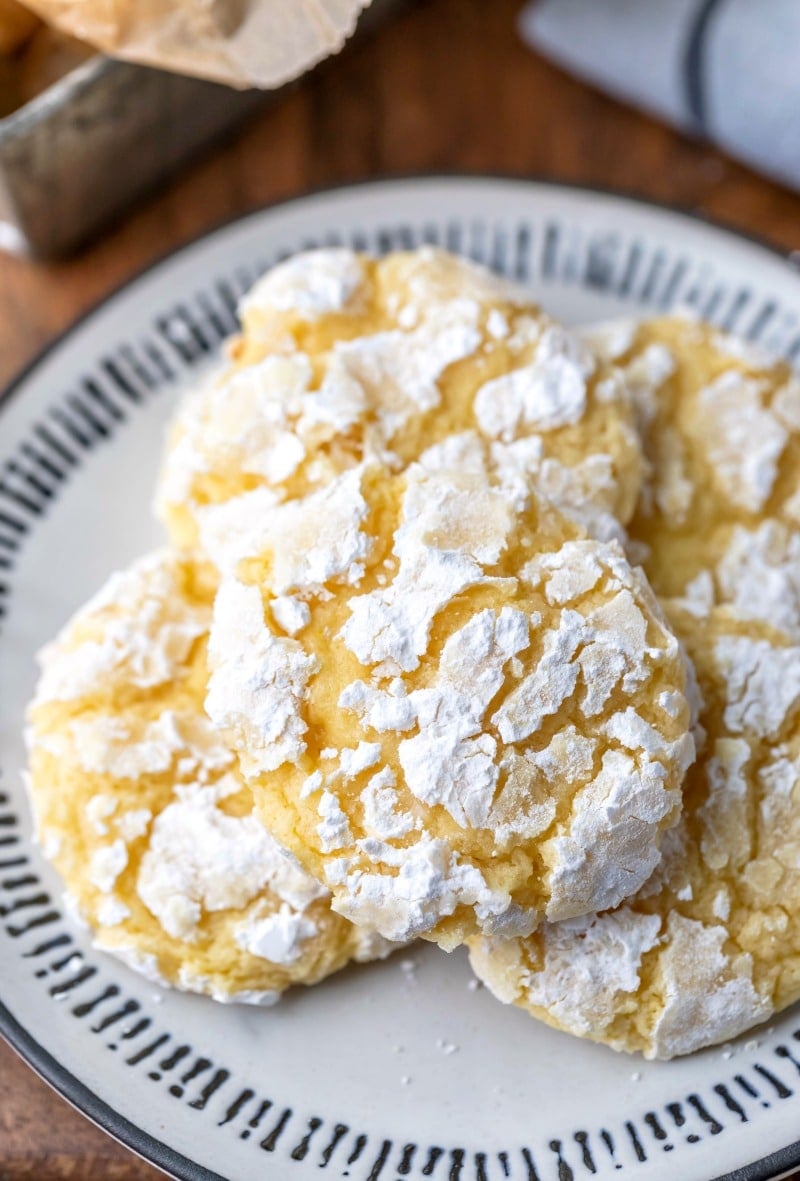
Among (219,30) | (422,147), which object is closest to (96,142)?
(219,30)

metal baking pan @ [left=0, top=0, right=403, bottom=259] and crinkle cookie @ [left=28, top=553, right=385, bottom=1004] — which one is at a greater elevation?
metal baking pan @ [left=0, top=0, right=403, bottom=259]

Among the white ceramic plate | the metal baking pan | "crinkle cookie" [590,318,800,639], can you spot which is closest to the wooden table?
the metal baking pan

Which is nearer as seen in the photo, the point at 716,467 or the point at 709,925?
the point at 709,925

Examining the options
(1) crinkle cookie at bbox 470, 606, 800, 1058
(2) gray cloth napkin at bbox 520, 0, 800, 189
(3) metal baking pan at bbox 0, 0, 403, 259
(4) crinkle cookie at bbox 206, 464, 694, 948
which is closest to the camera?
(4) crinkle cookie at bbox 206, 464, 694, 948

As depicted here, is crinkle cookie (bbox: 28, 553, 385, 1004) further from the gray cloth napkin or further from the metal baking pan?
the gray cloth napkin

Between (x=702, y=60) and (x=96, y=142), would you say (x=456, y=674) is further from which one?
(x=702, y=60)

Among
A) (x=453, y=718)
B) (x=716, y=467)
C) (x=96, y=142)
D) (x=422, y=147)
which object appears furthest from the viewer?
(x=422, y=147)

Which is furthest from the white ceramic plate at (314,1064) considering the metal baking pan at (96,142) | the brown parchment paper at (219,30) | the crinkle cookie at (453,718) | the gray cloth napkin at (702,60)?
the gray cloth napkin at (702,60)
